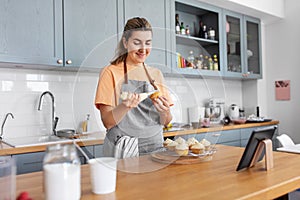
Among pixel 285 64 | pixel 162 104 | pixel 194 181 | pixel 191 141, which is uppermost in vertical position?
pixel 285 64

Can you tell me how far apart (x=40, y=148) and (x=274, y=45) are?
134 inches

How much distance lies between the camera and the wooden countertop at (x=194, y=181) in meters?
0.85

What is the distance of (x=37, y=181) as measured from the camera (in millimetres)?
999

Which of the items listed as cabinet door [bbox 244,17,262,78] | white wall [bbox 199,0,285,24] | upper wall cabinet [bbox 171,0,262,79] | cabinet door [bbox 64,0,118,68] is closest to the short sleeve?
cabinet door [bbox 64,0,118,68]

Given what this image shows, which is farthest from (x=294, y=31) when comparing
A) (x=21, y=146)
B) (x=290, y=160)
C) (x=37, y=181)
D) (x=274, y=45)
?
(x=37, y=181)

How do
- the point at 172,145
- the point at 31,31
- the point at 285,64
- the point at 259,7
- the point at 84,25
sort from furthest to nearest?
the point at 285,64 → the point at 259,7 → the point at 84,25 → the point at 31,31 → the point at 172,145

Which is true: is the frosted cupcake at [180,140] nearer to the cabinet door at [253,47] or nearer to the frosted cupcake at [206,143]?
the frosted cupcake at [206,143]

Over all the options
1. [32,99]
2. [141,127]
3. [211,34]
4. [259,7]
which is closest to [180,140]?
[141,127]

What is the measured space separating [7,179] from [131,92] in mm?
492

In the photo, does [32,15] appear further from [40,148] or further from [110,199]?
[110,199]

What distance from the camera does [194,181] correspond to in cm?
97

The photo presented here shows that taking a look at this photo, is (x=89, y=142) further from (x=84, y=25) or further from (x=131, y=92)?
(x=84, y=25)

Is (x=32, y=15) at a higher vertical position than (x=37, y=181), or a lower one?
higher

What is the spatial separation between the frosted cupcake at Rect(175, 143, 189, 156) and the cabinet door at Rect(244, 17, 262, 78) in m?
2.83
